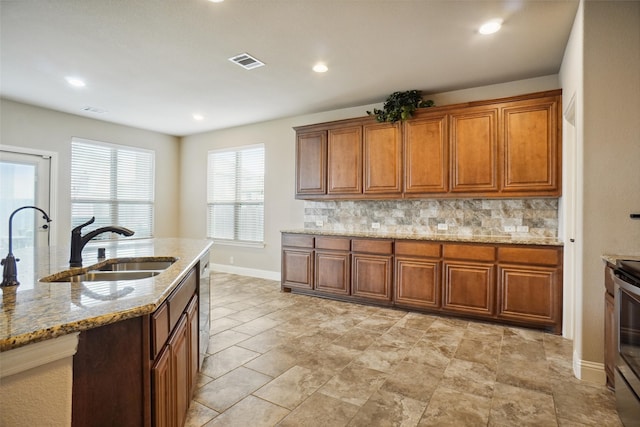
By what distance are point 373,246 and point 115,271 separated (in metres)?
2.93

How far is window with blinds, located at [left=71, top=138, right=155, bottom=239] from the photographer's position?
5648 millimetres

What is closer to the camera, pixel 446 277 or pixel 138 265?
pixel 138 265

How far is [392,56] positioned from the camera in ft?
11.2

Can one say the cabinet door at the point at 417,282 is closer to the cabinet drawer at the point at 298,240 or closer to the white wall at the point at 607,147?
the cabinet drawer at the point at 298,240

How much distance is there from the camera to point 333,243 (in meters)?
4.66

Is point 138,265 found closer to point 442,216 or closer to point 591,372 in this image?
point 591,372

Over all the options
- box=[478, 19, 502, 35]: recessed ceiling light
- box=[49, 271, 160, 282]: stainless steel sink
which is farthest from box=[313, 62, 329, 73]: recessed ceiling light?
box=[49, 271, 160, 282]: stainless steel sink

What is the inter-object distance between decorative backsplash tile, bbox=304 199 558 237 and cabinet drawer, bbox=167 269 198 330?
3090 millimetres

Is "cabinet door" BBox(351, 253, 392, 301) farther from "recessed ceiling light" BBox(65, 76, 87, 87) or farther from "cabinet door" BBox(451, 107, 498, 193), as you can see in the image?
"recessed ceiling light" BBox(65, 76, 87, 87)

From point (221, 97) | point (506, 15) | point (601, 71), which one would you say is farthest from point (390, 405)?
point (221, 97)

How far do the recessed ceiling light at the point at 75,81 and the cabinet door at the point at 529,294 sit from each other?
209 inches

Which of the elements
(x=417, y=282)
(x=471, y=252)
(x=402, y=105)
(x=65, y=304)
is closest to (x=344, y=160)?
(x=402, y=105)

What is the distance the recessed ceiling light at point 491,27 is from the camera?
2789mm

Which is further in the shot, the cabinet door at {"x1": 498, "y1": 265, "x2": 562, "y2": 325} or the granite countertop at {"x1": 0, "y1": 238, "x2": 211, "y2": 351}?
the cabinet door at {"x1": 498, "y1": 265, "x2": 562, "y2": 325}
